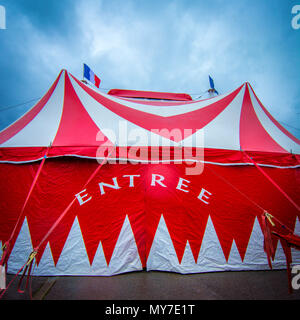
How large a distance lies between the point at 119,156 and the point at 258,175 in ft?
6.12

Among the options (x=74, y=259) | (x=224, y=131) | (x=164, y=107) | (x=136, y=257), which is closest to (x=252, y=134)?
(x=224, y=131)

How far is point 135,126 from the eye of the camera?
2230 mm

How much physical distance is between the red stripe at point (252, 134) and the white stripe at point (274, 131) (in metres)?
0.09

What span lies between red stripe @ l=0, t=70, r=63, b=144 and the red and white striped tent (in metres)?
0.08

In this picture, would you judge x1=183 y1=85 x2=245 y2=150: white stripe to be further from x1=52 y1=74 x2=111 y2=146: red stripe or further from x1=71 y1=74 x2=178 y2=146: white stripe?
x1=52 y1=74 x2=111 y2=146: red stripe

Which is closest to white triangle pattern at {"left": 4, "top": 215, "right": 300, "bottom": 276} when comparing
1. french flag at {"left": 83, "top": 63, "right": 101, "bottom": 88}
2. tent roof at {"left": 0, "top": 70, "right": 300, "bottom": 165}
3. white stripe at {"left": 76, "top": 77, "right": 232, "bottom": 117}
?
tent roof at {"left": 0, "top": 70, "right": 300, "bottom": 165}

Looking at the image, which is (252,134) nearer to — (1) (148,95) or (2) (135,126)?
(2) (135,126)

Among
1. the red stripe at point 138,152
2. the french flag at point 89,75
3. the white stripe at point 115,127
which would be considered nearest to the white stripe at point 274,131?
the red stripe at point 138,152

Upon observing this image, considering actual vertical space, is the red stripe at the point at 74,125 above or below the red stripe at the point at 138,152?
above

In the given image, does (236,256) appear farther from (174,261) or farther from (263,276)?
(174,261)

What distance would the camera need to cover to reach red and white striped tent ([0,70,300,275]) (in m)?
1.83

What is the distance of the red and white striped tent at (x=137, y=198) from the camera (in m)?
1.83

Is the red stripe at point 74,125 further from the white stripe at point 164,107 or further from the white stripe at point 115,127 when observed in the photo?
the white stripe at point 164,107
